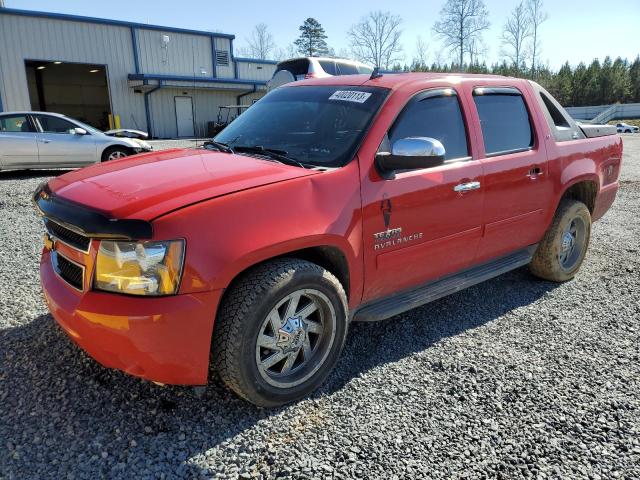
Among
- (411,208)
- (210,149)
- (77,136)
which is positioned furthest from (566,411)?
(77,136)

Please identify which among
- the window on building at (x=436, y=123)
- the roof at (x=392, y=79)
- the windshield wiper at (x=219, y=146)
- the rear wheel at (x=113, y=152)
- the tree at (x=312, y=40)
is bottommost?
the rear wheel at (x=113, y=152)

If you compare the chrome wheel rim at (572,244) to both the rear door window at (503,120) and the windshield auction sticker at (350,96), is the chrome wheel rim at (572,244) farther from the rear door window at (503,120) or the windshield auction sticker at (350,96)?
the windshield auction sticker at (350,96)

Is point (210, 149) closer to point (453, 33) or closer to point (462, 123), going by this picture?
point (462, 123)

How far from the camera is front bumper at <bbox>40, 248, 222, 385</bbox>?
2.19 meters

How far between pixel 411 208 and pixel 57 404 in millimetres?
2278

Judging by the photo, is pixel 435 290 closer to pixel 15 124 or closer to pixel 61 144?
pixel 61 144

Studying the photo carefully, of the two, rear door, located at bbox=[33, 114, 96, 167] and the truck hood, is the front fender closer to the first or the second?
the truck hood

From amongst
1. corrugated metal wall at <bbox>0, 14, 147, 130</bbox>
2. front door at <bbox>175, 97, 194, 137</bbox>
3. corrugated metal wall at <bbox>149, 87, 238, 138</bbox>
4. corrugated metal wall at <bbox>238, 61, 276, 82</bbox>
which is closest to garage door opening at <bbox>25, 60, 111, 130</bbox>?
corrugated metal wall at <bbox>0, 14, 147, 130</bbox>

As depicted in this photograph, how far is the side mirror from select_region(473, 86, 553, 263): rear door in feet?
2.75

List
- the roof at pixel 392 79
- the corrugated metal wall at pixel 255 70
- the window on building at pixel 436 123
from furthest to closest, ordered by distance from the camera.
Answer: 1. the corrugated metal wall at pixel 255 70
2. the roof at pixel 392 79
3. the window on building at pixel 436 123

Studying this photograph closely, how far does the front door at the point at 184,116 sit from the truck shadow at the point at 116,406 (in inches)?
1134

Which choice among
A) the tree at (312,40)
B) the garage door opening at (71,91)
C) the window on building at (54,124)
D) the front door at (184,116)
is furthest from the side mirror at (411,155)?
the tree at (312,40)

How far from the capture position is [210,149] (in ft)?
11.2

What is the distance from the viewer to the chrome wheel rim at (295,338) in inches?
101
